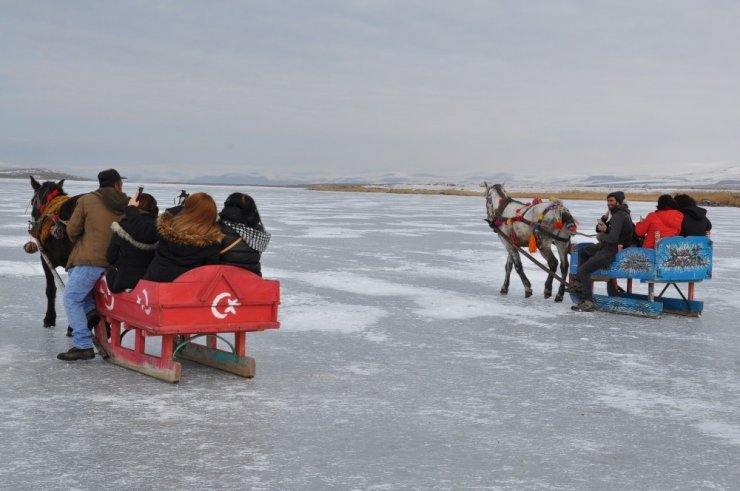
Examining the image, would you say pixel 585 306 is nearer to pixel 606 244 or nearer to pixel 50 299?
pixel 606 244

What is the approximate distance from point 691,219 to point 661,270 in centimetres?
95

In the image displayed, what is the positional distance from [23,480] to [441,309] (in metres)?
6.71

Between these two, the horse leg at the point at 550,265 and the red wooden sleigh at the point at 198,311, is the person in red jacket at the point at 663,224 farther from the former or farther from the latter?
the red wooden sleigh at the point at 198,311

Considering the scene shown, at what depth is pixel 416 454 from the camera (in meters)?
4.91

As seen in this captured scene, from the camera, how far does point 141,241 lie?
263 inches

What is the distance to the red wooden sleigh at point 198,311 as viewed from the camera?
6.32 m

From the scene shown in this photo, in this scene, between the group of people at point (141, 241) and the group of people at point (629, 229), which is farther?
the group of people at point (629, 229)

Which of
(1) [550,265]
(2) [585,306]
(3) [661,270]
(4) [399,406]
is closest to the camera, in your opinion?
(4) [399,406]

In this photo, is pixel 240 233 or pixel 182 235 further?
pixel 240 233

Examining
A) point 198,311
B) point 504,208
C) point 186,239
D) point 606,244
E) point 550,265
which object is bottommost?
point 550,265

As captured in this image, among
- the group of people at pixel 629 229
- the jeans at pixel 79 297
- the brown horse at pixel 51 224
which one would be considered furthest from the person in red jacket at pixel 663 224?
the brown horse at pixel 51 224

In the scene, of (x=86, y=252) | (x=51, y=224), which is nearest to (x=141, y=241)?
(x=86, y=252)

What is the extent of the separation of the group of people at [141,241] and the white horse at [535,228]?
5.98 meters

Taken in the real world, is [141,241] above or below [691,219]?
below
